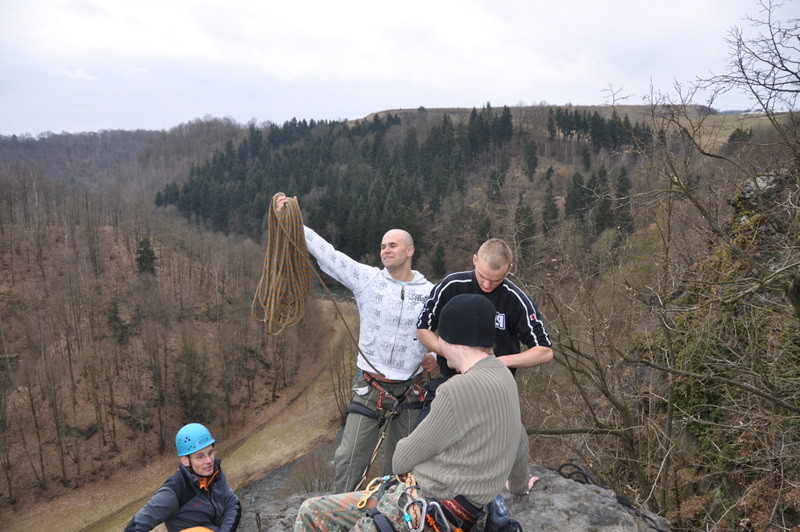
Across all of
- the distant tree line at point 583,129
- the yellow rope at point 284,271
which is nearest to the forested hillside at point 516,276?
the distant tree line at point 583,129

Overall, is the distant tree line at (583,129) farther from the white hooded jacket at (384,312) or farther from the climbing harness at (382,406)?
the climbing harness at (382,406)

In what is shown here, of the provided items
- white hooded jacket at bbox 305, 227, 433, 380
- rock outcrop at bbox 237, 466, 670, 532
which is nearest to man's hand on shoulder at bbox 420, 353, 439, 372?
white hooded jacket at bbox 305, 227, 433, 380

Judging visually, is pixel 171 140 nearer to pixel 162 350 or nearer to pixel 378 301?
pixel 162 350

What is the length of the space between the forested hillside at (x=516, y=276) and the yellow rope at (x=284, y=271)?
4.31m

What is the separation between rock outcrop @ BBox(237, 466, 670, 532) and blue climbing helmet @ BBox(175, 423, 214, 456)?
718mm

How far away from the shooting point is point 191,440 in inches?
160

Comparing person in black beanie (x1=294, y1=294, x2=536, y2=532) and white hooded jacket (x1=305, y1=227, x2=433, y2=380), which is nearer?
person in black beanie (x1=294, y1=294, x2=536, y2=532)

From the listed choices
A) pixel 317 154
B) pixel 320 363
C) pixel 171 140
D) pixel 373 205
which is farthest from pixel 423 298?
pixel 171 140

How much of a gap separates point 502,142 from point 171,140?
8275 cm

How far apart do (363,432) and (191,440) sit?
135 cm

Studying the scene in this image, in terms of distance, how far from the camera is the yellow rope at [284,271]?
172 inches

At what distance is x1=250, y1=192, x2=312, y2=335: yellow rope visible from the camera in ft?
14.4

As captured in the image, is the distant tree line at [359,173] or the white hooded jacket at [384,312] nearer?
the white hooded jacket at [384,312]

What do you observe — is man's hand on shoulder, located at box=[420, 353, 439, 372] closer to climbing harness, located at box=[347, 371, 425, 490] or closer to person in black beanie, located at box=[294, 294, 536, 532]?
climbing harness, located at box=[347, 371, 425, 490]
